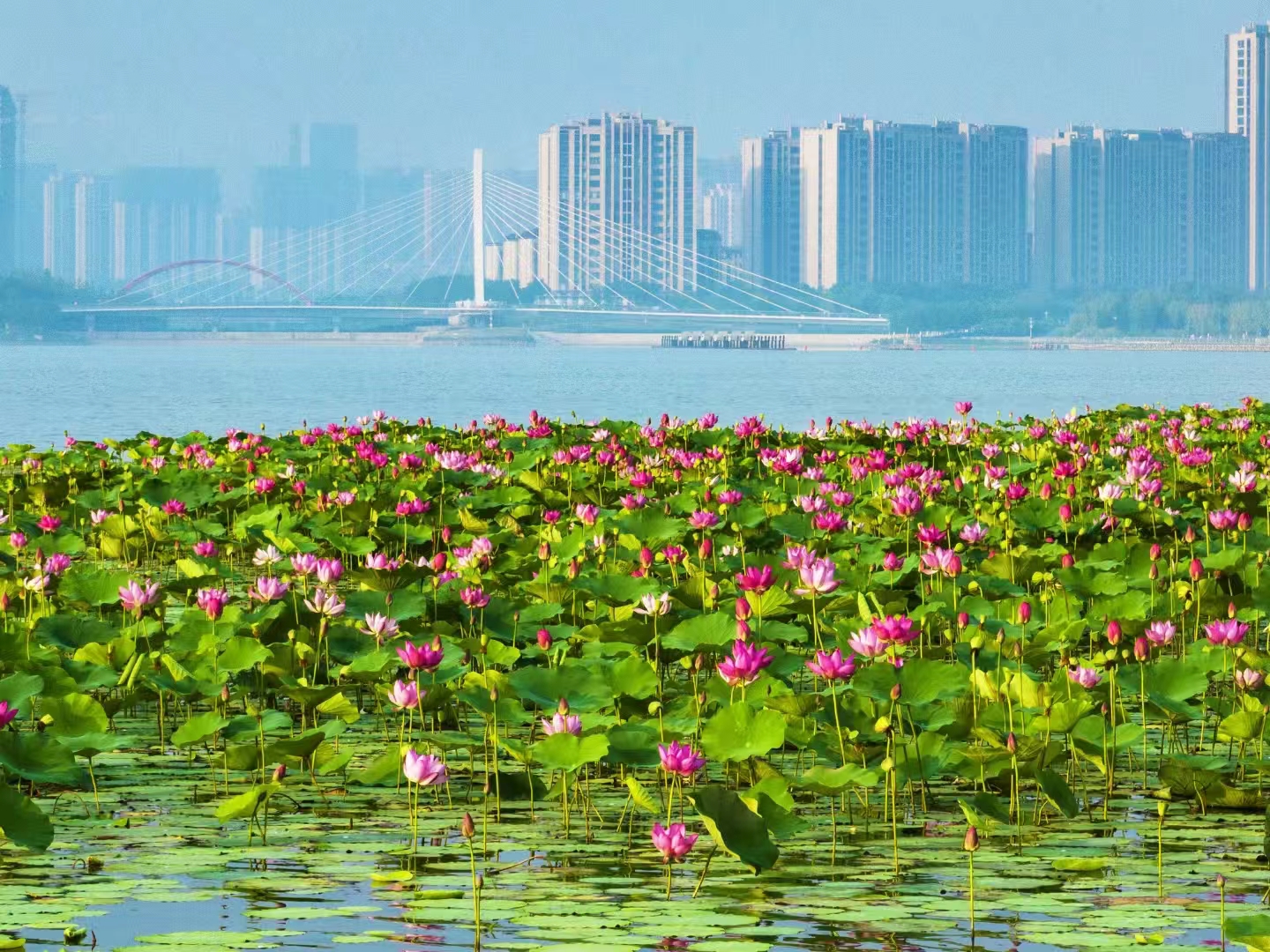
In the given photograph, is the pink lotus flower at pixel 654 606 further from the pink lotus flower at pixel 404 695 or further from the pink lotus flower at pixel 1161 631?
the pink lotus flower at pixel 1161 631

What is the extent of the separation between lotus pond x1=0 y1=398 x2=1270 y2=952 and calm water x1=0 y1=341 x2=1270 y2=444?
2052 cm

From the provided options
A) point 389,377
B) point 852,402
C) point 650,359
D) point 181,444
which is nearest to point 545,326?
point 650,359

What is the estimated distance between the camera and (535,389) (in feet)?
164

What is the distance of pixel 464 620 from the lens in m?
5.30

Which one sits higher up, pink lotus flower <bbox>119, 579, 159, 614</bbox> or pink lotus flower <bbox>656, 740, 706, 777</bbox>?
pink lotus flower <bbox>119, 579, 159, 614</bbox>

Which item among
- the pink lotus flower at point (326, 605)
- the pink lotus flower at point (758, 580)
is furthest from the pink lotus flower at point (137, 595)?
the pink lotus flower at point (758, 580)

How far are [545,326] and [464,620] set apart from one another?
11616 cm

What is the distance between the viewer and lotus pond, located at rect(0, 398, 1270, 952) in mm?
2975

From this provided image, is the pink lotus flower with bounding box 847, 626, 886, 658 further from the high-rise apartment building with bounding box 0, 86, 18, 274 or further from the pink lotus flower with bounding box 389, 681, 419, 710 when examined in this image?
the high-rise apartment building with bounding box 0, 86, 18, 274

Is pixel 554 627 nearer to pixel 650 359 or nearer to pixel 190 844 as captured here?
pixel 190 844

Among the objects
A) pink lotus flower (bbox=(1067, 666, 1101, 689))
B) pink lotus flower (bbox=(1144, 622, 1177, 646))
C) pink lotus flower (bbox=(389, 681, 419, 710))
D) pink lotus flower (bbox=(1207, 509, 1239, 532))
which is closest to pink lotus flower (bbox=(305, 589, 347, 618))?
pink lotus flower (bbox=(389, 681, 419, 710))

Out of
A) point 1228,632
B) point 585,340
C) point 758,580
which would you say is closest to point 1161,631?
point 1228,632

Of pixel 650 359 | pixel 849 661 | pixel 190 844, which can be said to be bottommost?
pixel 190 844

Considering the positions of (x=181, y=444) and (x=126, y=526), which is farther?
(x=181, y=444)
